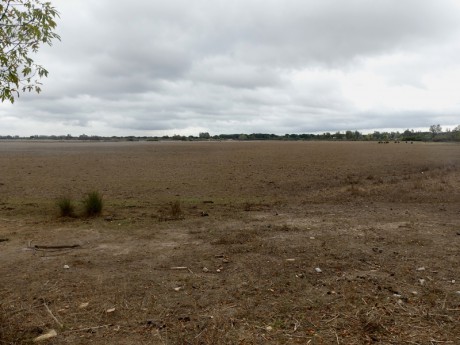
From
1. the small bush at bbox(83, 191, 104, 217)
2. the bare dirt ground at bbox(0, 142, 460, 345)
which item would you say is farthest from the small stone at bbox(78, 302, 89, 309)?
the small bush at bbox(83, 191, 104, 217)

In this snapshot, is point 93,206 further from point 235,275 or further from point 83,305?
point 235,275

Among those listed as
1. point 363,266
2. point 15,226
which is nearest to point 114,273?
point 363,266

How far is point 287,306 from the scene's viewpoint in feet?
14.6

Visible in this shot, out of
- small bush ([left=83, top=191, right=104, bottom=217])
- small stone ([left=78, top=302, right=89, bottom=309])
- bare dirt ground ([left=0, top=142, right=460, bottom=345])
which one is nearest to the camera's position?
bare dirt ground ([left=0, top=142, right=460, bottom=345])

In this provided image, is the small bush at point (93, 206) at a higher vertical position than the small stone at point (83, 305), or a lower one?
higher

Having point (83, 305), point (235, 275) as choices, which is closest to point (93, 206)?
point (83, 305)

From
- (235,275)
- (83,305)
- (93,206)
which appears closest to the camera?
(83,305)

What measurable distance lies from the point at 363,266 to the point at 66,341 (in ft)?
14.2

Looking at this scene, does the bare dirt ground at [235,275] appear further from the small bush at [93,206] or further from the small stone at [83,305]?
the small bush at [93,206]

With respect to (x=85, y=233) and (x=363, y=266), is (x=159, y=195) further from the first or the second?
(x=363, y=266)

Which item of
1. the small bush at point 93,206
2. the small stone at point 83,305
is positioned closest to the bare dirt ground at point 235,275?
the small stone at point 83,305

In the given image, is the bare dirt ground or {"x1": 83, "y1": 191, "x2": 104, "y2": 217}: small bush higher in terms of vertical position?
{"x1": 83, "y1": 191, "x2": 104, "y2": 217}: small bush

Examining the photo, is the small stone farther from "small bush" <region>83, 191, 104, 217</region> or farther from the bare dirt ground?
"small bush" <region>83, 191, 104, 217</region>

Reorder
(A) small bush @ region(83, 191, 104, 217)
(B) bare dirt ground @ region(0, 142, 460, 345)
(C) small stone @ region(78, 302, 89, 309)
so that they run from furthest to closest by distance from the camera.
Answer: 1. (A) small bush @ region(83, 191, 104, 217)
2. (C) small stone @ region(78, 302, 89, 309)
3. (B) bare dirt ground @ region(0, 142, 460, 345)
